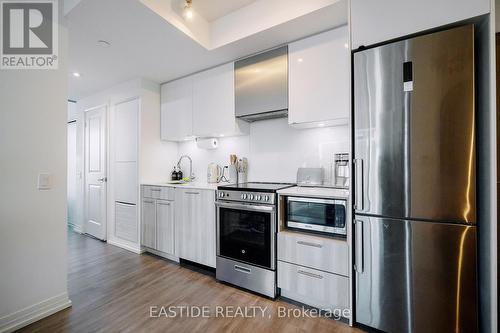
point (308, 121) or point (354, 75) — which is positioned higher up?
point (354, 75)

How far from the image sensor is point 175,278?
2.35 m

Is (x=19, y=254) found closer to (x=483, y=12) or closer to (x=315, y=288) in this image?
(x=315, y=288)

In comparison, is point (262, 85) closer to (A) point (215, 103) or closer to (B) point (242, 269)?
(A) point (215, 103)

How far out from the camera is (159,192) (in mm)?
2863

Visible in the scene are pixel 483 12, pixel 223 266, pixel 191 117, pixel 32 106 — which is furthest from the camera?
pixel 191 117

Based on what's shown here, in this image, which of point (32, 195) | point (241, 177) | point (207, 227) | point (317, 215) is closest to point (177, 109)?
point (241, 177)

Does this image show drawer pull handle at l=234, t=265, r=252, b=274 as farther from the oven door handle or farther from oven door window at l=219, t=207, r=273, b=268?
the oven door handle

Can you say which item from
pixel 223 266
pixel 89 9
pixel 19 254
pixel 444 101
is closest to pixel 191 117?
pixel 89 9

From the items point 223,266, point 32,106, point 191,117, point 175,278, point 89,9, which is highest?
point 89,9

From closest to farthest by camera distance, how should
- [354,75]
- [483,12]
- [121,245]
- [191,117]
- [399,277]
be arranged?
1. [483,12]
2. [399,277]
3. [354,75]
4. [191,117]
5. [121,245]

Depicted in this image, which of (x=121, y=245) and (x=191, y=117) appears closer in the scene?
(x=191, y=117)

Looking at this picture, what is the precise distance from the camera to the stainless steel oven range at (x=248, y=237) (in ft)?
6.47

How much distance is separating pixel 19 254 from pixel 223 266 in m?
1.62

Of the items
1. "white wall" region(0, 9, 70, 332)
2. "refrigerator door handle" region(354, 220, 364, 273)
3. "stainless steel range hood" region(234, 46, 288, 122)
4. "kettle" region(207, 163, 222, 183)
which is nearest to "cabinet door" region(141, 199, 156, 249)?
"kettle" region(207, 163, 222, 183)
